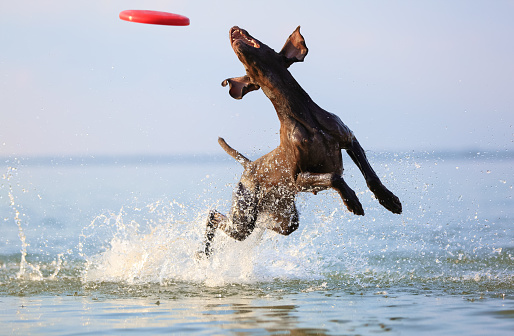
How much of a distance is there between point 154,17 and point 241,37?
1.52 metres

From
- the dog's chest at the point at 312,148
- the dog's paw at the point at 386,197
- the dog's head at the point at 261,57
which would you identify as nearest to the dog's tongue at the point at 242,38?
the dog's head at the point at 261,57

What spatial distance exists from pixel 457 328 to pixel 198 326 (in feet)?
5.79

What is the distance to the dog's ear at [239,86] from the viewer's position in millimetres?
6688

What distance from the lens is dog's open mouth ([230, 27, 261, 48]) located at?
652cm

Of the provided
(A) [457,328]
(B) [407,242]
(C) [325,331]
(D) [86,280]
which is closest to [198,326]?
(C) [325,331]

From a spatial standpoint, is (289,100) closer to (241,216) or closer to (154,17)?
(241,216)

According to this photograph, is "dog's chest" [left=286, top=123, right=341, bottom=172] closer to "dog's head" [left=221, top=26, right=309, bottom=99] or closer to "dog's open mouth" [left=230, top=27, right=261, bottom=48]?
"dog's head" [left=221, top=26, right=309, bottom=99]

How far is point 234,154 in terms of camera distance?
7910 millimetres

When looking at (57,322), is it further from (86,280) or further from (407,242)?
(407,242)

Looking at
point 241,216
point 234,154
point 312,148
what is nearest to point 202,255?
point 241,216

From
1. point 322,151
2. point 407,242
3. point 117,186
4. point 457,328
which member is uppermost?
point 117,186

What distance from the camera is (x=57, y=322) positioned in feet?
17.9

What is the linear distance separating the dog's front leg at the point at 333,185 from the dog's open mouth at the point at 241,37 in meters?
1.24

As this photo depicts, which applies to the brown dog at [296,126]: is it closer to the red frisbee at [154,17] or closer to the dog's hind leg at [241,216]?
the dog's hind leg at [241,216]
